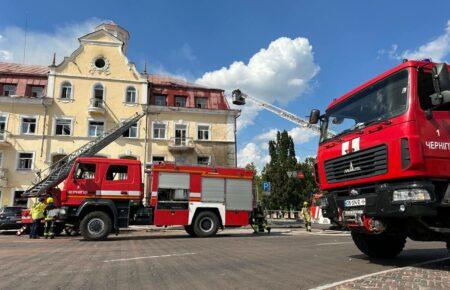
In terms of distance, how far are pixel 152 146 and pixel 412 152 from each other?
101 feet

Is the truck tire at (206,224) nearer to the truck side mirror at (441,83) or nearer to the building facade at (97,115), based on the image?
the truck side mirror at (441,83)

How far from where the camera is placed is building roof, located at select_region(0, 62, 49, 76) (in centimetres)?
3660

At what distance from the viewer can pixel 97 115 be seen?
Answer: 35531mm

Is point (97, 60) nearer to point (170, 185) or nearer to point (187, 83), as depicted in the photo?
point (187, 83)

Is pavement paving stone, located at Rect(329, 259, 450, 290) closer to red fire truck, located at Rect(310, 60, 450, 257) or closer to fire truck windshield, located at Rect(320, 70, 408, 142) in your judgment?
red fire truck, located at Rect(310, 60, 450, 257)

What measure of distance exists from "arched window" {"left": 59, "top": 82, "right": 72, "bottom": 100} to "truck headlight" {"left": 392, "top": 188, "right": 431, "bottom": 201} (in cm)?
3260

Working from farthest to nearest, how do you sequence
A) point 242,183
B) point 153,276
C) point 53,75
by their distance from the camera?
point 53,75 < point 242,183 < point 153,276

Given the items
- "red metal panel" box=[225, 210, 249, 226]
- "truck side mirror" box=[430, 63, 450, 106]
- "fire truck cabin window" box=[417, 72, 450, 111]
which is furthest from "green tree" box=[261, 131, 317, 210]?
"truck side mirror" box=[430, 63, 450, 106]

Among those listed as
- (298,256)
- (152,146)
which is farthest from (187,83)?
(298,256)

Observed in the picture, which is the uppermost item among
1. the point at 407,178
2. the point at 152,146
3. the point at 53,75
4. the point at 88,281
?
the point at 53,75

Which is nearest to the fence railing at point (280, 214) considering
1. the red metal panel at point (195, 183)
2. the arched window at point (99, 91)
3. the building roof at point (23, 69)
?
the arched window at point (99, 91)

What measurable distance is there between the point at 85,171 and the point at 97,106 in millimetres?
19819

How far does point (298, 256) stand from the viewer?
1023 cm

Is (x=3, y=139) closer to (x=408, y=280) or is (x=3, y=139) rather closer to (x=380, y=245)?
(x=380, y=245)
